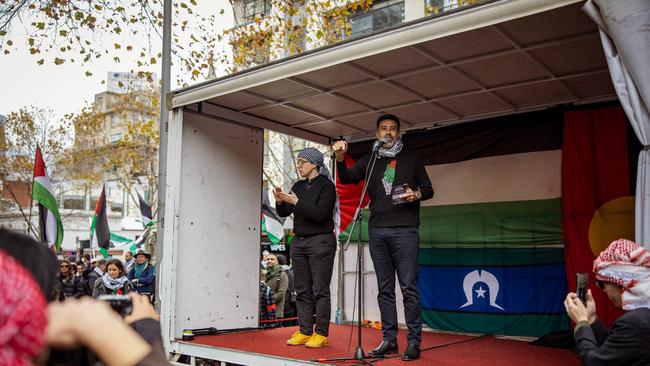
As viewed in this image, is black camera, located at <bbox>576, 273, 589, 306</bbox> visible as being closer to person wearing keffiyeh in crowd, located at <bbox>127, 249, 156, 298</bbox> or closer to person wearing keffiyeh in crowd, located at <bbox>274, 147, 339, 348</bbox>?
person wearing keffiyeh in crowd, located at <bbox>274, 147, 339, 348</bbox>

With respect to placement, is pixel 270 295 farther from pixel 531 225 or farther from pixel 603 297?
pixel 603 297

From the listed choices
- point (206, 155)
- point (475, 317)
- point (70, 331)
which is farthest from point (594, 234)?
point (70, 331)

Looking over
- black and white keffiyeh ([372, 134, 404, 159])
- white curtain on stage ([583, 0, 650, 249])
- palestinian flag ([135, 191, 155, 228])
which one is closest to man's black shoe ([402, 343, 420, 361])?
black and white keffiyeh ([372, 134, 404, 159])

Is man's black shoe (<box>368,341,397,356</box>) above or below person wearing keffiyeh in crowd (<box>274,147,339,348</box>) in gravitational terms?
below

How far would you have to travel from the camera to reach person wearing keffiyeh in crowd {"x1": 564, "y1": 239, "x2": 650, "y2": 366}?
2.89 m

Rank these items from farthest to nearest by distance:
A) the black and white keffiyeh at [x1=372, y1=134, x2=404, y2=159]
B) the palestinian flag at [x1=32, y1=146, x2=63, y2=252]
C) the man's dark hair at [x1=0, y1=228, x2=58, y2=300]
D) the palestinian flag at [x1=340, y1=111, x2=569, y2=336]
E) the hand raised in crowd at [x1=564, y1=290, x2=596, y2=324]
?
the palestinian flag at [x1=32, y1=146, x2=63, y2=252]
the palestinian flag at [x1=340, y1=111, x2=569, y2=336]
the black and white keffiyeh at [x1=372, y1=134, x2=404, y2=159]
the hand raised in crowd at [x1=564, y1=290, x2=596, y2=324]
the man's dark hair at [x1=0, y1=228, x2=58, y2=300]

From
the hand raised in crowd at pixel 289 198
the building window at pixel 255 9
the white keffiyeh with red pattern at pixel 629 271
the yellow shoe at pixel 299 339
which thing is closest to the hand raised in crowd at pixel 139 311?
the white keffiyeh with red pattern at pixel 629 271

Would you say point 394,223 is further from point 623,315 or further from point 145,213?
point 145,213

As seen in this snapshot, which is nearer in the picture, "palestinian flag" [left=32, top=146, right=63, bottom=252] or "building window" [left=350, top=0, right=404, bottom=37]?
"palestinian flag" [left=32, top=146, right=63, bottom=252]

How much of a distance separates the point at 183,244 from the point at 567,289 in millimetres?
4273

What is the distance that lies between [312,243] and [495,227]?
257 cm

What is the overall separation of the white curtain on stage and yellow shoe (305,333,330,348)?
313cm

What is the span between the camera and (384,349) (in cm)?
502

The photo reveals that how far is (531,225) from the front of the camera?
22.2ft
